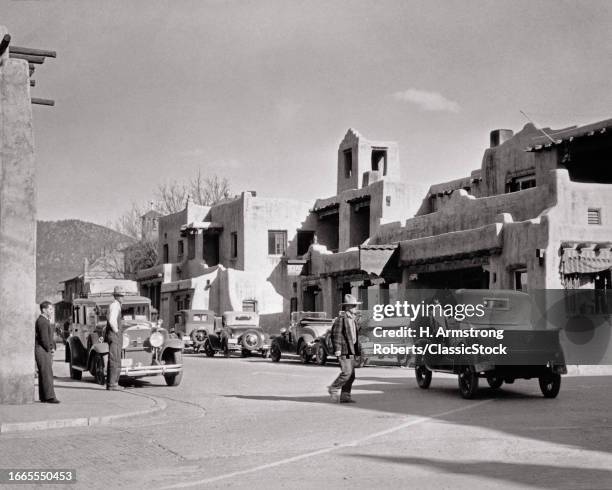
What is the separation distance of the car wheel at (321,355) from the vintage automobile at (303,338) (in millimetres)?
→ 94

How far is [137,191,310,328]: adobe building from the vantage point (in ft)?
175

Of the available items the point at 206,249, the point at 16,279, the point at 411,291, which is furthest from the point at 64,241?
the point at 16,279

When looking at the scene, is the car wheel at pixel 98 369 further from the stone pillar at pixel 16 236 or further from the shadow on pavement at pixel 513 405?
the stone pillar at pixel 16 236

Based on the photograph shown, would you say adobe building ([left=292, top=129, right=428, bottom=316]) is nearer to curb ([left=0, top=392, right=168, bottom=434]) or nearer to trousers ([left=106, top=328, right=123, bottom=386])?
trousers ([left=106, top=328, right=123, bottom=386])

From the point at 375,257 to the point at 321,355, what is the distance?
25.9 feet

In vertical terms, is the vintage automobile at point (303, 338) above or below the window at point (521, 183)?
below

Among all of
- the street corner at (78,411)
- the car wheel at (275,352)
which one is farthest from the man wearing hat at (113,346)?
the car wheel at (275,352)

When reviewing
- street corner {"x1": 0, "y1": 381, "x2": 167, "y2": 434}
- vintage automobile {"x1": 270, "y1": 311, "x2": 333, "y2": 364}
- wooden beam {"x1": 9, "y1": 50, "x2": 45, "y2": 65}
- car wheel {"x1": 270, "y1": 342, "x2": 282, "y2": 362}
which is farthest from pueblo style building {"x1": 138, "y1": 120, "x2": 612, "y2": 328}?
wooden beam {"x1": 9, "y1": 50, "x2": 45, "y2": 65}

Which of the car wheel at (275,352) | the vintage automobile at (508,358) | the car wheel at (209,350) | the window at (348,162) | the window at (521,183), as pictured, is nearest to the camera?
the vintage automobile at (508,358)

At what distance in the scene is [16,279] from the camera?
15.4m

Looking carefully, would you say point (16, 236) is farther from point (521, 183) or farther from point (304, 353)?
point (521, 183)

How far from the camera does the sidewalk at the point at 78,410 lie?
1281 centimetres

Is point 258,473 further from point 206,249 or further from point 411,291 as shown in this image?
point 206,249

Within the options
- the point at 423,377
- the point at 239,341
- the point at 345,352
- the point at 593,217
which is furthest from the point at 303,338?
the point at 345,352
